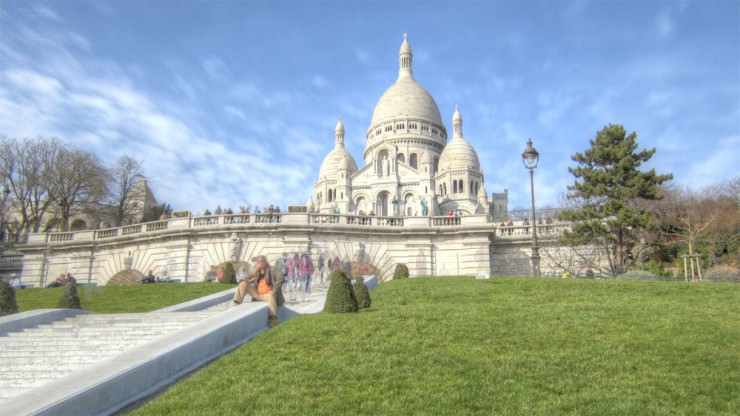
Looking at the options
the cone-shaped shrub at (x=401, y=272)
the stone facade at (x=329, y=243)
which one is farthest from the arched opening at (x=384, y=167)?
the cone-shaped shrub at (x=401, y=272)

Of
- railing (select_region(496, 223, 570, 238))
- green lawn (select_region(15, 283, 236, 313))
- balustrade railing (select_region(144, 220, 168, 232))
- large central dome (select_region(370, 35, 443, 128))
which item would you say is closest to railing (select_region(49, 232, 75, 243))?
balustrade railing (select_region(144, 220, 168, 232))

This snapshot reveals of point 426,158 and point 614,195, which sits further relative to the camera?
point 426,158

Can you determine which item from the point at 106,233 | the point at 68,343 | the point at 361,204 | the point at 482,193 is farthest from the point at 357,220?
the point at 482,193

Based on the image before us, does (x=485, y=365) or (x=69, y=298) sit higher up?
(x=69, y=298)

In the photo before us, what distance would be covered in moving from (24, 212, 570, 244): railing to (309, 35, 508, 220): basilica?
139 feet

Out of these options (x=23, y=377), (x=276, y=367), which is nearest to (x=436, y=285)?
(x=276, y=367)

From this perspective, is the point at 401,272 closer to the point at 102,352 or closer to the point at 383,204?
the point at 102,352

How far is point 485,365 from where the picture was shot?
711 centimetres

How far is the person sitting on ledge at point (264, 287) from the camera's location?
11.4 metres

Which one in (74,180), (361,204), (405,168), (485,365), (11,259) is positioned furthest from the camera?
(405,168)

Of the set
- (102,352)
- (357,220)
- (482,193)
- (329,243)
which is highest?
(482,193)

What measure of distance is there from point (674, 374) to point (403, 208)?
67.5 meters

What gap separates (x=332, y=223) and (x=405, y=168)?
181 feet

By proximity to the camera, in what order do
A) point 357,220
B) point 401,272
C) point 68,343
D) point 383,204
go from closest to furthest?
point 68,343, point 401,272, point 357,220, point 383,204
